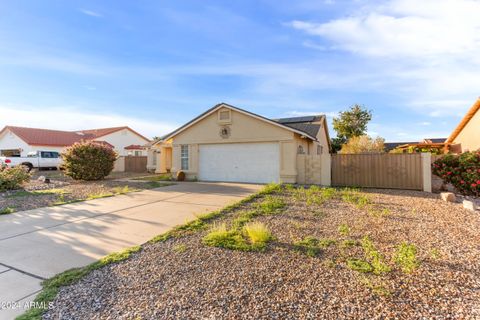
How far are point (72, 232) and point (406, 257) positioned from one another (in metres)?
6.39

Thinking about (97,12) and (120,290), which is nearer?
(120,290)

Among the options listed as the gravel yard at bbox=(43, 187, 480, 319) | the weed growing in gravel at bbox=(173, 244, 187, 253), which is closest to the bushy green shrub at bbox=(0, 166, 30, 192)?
the gravel yard at bbox=(43, 187, 480, 319)

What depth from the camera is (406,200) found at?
8352 millimetres

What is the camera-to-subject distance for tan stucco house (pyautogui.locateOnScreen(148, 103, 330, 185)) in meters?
12.9

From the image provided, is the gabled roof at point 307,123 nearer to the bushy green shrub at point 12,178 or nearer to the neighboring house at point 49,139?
the bushy green shrub at point 12,178

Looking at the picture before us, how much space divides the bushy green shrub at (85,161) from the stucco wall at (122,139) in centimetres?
1768

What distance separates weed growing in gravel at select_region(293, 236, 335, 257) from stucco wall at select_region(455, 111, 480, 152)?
1858cm

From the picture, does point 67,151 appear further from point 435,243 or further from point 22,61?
point 435,243

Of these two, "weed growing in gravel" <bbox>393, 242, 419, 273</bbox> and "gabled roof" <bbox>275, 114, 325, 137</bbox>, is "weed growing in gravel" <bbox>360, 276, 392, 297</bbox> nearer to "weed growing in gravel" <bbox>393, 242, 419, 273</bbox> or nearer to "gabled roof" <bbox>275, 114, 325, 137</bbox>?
"weed growing in gravel" <bbox>393, 242, 419, 273</bbox>

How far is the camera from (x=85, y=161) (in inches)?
570

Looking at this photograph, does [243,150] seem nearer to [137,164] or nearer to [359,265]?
[359,265]

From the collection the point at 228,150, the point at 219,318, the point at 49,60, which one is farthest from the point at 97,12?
the point at 219,318

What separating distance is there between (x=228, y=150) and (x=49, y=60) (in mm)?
9742

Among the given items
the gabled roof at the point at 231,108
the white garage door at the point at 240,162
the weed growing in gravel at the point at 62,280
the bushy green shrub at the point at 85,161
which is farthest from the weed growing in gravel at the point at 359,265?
the bushy green shrub at the point at 85,161
